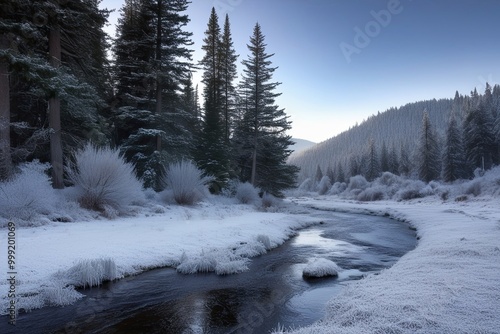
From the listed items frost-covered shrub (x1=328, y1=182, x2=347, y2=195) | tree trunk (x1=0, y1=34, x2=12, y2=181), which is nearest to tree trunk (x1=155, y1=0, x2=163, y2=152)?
tree trunk (x1=0, y1=34, x2=12, y2=181)

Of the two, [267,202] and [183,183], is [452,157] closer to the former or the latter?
[267,202]

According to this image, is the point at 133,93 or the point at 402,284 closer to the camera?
the point at 402,284

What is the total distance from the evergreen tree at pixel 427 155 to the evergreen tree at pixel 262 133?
104 ft

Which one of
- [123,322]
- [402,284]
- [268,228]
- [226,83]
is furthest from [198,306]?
[226,83]

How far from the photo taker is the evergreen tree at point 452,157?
46.9 meters

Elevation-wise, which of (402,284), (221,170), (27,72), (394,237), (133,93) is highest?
(133,93)

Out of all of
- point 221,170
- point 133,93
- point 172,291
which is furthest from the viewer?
point 221,170

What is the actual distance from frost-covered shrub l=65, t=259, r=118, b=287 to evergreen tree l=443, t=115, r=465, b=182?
53.3 m

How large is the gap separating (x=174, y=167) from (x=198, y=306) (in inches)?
548

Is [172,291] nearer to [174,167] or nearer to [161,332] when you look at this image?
[161,332]

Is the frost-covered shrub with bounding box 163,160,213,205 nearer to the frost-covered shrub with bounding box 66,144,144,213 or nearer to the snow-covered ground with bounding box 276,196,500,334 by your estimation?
the frost-covered shrub with bounding box 66,144,144,213

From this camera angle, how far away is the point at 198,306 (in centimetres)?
587

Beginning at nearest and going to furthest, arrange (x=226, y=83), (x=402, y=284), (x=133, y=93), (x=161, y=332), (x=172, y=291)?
(x=161, y=332) < (x=402, y=284) < (x=172, y=291) < (x=133, y=93) < (x=226, y=83)

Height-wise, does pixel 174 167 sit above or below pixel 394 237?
above
